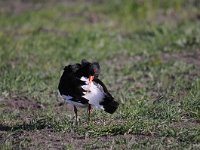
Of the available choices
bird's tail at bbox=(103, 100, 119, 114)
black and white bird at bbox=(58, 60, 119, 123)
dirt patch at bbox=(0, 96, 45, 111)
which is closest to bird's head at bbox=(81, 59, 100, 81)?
black and white bird at bbox=(58, 60, 119, 123)

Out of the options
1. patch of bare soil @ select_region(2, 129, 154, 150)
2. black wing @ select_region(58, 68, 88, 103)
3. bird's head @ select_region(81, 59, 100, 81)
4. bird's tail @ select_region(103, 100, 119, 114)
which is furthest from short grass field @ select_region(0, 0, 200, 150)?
bird's head @ select_region(81, 59, 100, 81)

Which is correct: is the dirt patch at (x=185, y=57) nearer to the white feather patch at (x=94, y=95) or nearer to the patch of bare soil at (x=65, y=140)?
the white feather patch at (x=94, y=95)

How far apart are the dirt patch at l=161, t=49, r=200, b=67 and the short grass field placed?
0.02 metres

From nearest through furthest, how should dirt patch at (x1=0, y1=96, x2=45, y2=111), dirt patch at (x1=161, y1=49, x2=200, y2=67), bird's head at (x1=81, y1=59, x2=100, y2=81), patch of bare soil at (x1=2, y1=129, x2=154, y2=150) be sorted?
1. patch of bare soil at (x1=2, y1=129, x2=154, y2=150)
2. bird's head at (x1=81, y1=59, x2=100, y2=81)
3. dirt patch at (x1=0, y1=96, x2=45, y2=111)
4. dirt patch at (x1=161, y1=49, x2=200, y2=67)

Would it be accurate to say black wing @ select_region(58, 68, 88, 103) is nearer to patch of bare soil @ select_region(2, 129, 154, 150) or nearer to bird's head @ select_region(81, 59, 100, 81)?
bird's head @ select_region(81, 59, 100, 81)

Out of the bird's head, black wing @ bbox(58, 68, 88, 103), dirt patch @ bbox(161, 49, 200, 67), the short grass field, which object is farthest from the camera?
dirt patch @ bbox(161, 49, 200, 67)

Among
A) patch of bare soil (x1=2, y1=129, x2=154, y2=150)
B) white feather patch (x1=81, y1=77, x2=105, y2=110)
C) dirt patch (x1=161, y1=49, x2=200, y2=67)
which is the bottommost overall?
patch of bare soil (x1=2, y1=129, x2=154, y2=150)

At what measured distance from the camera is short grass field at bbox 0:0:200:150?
6.80m

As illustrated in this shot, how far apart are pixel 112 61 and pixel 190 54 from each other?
4.60ft

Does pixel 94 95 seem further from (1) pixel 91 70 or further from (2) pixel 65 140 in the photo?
(2) pixel 65 140

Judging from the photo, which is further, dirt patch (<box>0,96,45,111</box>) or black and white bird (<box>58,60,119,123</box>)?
dirt patch (<box>0,96,45,111</box>)

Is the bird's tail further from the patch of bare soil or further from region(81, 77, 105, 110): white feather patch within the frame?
the patch of bare soil

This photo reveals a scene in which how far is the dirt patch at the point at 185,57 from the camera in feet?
36.6

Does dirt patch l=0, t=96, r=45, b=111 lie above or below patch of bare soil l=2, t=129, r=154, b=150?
above
